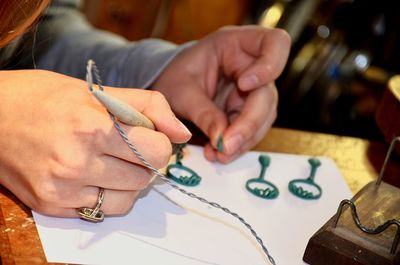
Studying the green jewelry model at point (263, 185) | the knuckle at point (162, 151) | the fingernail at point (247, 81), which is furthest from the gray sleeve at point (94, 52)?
the knuckle at point (162, 151)

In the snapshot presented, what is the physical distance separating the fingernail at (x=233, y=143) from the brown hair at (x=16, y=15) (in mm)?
280

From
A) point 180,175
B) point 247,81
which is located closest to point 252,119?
point 247,81

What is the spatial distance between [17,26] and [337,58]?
131 cm

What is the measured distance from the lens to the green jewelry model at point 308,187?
0.77 meters

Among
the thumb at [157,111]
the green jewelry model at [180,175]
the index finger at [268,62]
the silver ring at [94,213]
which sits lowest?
the silver ring at [94,213]

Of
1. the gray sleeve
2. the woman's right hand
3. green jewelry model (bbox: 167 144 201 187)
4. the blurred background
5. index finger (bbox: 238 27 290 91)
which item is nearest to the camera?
the woman's right hand

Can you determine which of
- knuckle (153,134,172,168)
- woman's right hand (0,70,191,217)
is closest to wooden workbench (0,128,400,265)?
woman's right hand (0,70,191,217)

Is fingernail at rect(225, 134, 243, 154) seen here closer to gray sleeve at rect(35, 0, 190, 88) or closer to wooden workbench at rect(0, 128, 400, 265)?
wooden workbench at rect(0, 128, 400, 265)

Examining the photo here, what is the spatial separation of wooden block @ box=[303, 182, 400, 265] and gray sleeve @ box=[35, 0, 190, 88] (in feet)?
1.36

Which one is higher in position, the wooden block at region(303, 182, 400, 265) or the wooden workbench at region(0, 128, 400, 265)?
the wooden workbench at region(0, 128, 400, 265)

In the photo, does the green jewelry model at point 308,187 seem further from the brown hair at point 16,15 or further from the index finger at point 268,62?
the brown hair at point 16,15

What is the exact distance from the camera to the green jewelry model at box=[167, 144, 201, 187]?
0.75 meters

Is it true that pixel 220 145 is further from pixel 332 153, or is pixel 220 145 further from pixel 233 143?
pixel 332 153

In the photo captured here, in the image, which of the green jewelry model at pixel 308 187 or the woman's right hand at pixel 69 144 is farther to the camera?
the green jewelry model at pixel 308 187
